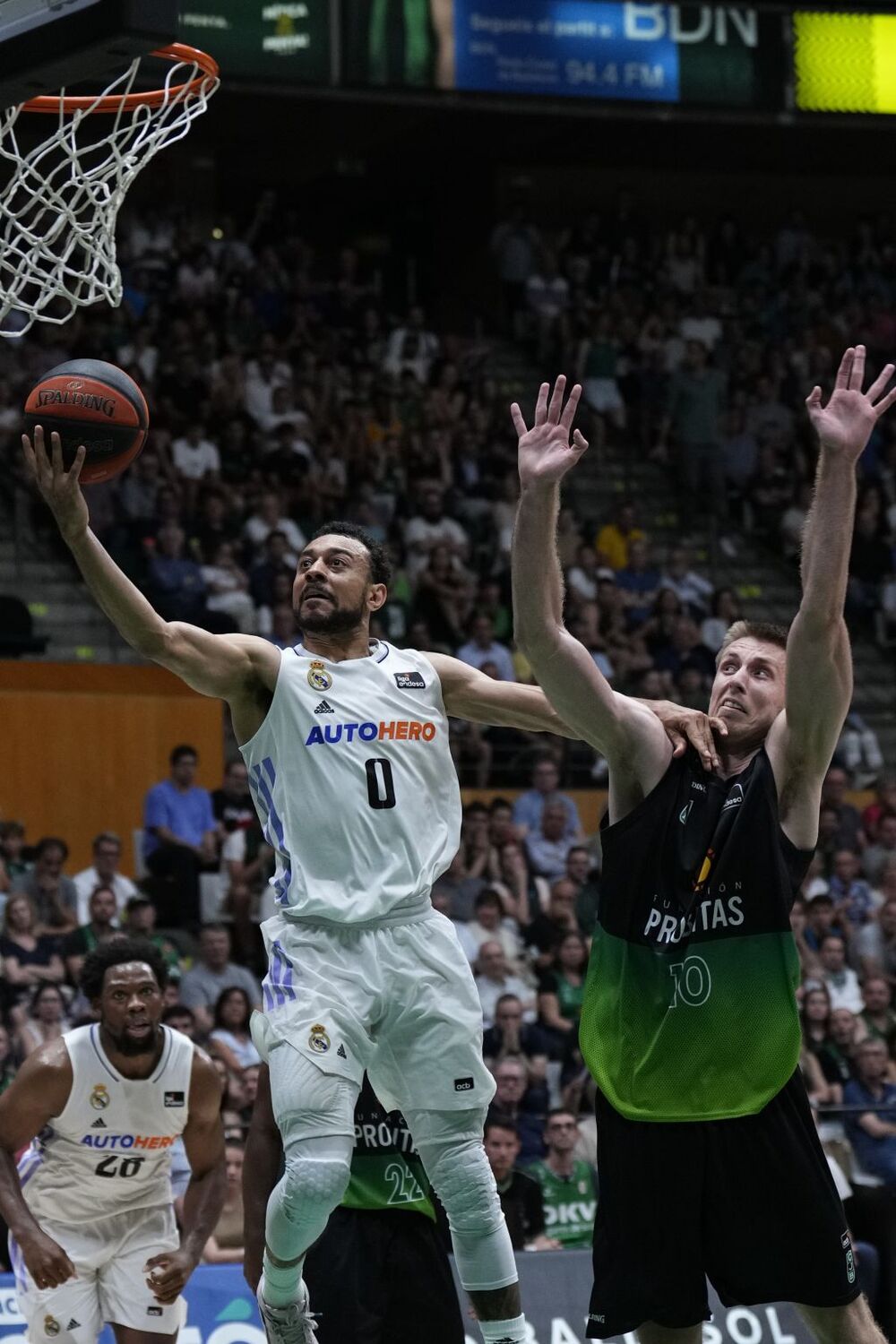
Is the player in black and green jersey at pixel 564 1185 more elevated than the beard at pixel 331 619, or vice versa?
the beard at pixel 331 619

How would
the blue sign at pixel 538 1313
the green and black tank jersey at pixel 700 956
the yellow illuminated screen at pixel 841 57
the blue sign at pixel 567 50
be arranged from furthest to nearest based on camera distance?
the yellow illuminated screen at pixel 841 57 → the blue sign at pixel 567 50 → the blue sign at pixel 538 1313 → the green and black tank jersey at pixel 700 956

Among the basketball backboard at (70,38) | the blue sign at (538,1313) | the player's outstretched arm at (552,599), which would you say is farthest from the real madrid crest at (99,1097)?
the basketball backboard at (70,38)

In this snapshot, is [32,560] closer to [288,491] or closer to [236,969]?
[288,491]

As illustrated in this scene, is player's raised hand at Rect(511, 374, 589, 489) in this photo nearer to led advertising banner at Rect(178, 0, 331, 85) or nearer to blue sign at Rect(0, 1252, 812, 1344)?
blue sign at Rect(0, 1252, 812, 1344)

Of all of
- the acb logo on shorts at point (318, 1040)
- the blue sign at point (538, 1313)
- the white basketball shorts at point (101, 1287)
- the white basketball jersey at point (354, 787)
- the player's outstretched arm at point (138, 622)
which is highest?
the player's outstretched arm at point (138, 622)

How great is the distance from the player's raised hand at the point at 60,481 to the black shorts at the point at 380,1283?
2302 millimetres

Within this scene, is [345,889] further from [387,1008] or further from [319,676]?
[319,676]

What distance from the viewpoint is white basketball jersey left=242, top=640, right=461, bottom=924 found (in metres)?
5.90

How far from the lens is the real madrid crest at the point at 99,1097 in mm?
7641

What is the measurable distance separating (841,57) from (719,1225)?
14796 millimetres

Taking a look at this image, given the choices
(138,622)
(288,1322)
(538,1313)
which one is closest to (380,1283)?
(288,1322)

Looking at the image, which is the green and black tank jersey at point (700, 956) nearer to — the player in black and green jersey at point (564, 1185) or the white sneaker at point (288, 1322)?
the white sneaker at point (288, 1322)

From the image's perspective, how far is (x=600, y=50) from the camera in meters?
17.7

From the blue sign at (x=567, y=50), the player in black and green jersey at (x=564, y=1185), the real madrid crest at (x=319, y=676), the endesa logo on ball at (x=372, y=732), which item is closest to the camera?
the endesa logo on ball at (x=372, y=732)
